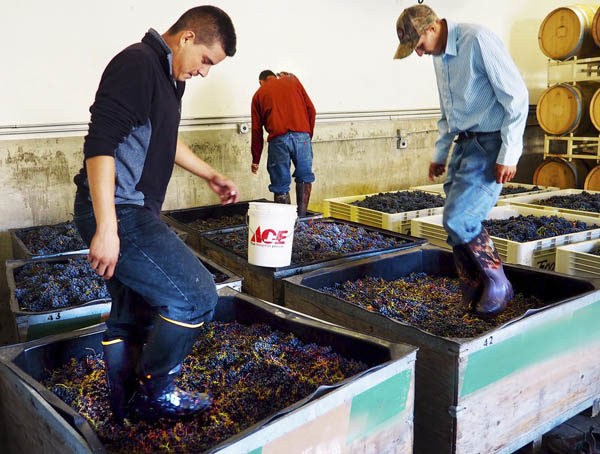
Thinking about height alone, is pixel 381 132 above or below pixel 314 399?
above

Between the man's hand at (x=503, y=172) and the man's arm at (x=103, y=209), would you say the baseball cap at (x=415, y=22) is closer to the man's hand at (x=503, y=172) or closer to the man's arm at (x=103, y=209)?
the man's hand at (x=503, y=172)

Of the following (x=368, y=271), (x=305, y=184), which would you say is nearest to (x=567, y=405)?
(x=368, y=271)

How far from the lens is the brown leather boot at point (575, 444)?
6.47ft

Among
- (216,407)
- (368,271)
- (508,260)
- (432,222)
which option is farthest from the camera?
(432,222)

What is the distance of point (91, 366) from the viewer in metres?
1.87

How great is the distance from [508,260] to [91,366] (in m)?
2.41

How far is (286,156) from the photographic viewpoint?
4.29 m

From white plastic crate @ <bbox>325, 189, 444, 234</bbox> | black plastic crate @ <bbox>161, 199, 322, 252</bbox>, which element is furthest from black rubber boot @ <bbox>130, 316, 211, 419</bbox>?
white plastic crate @ <bbox>325, 189, 444, 234</bbox>

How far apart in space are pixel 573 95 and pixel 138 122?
5732 millimetres

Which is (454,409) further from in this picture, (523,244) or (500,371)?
(523,244)

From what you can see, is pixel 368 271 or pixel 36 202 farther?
pixel 36 202

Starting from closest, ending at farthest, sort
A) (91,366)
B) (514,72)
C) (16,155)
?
1. (91,366)
2. (514,72)
3. (16,155)

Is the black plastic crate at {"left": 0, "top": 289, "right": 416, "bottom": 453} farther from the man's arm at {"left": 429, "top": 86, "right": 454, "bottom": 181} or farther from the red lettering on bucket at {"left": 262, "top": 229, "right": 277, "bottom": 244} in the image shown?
the man's arm at {"left": 429, "top": 86, "right": 454, "bottom": 181}

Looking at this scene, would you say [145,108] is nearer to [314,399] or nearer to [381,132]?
[314,399]
